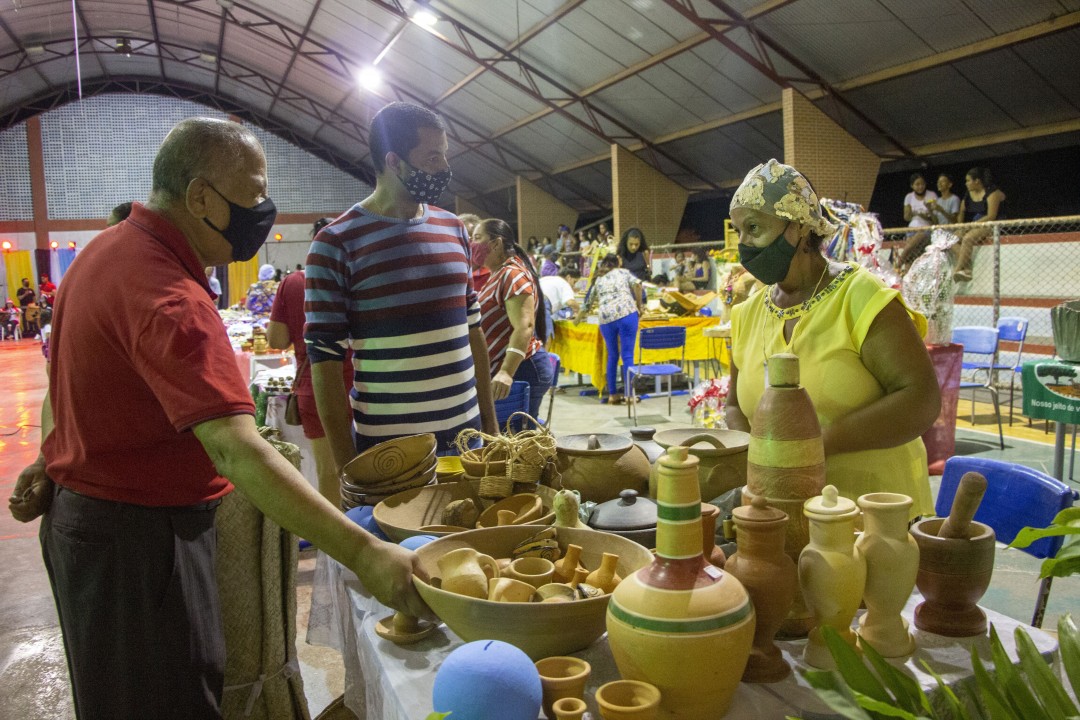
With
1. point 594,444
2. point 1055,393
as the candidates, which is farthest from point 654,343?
point 594,444

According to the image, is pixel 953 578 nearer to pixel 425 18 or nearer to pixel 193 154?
pixel 193 154

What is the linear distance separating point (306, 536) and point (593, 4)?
1107 centimetres

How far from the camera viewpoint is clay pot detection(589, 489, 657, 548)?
4.92 feet

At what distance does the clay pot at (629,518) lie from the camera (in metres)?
1.50

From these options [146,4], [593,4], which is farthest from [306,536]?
[146,4]

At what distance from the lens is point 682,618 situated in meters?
0.95

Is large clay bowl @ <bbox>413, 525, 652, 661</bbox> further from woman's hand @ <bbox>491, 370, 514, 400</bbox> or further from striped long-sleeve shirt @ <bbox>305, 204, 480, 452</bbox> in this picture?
woman's hand @ <bbox>491, 370, 514, 400</bbox>

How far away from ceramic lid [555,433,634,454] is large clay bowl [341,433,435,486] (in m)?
0.34

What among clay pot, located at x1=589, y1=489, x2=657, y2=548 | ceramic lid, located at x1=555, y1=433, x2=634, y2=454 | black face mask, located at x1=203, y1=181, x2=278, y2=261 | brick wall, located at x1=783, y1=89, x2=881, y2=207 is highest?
brick wall, located at x1=783, y1=89, x2=881, y2=207

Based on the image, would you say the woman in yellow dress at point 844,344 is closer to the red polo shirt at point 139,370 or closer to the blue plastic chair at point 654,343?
the red polo shirt at point 139,370

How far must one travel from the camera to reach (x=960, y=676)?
1.13 metres

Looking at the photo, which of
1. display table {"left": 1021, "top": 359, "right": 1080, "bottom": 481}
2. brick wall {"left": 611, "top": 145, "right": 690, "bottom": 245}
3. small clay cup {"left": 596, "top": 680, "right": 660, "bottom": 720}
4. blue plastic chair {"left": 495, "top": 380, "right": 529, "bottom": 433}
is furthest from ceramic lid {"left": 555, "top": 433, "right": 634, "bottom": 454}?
brick wall {"left": 611, "top": 145, "right": 690, "bottom": 245}

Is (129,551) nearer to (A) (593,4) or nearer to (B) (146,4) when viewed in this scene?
(A) (593,4)

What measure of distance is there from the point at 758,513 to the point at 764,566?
2.8 inches
